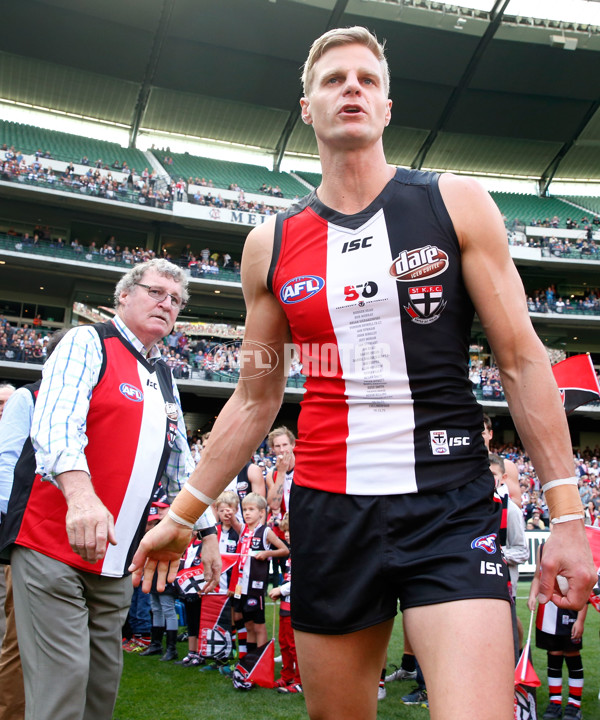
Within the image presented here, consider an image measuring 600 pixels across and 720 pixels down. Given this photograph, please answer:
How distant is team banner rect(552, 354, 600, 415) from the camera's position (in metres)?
6.35

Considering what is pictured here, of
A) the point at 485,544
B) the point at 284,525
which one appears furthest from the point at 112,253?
the point at 485,544

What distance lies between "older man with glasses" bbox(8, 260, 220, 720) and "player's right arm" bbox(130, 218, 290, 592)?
0.69 ft

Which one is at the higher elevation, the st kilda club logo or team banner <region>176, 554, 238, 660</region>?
the st kilda club logo

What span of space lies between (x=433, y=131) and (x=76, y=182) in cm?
2057

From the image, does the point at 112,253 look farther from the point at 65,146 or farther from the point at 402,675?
the point at 402,675

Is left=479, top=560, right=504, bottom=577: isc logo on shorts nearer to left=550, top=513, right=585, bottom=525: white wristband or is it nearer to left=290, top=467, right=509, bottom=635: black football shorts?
left=290, top=467, right=509, bottom=635: black football shorts

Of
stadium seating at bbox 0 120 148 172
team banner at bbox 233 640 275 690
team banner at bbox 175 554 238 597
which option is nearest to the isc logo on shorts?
team banner at bbox 233 640 275 690

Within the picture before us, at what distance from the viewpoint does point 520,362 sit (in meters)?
1.86

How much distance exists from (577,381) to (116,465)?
5031 millimetres

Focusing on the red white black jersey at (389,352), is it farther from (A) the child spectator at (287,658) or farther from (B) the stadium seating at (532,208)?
(B) the stadium seating at (532,208)

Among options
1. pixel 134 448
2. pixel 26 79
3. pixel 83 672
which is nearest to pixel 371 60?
pixel 134 448

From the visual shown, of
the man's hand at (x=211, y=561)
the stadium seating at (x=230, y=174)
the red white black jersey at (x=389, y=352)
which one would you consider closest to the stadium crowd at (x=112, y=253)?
the stadium seating at (x=230, y=174)

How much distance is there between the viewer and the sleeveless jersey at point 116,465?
2.87 m

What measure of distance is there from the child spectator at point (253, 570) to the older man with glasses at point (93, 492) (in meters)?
3.05
